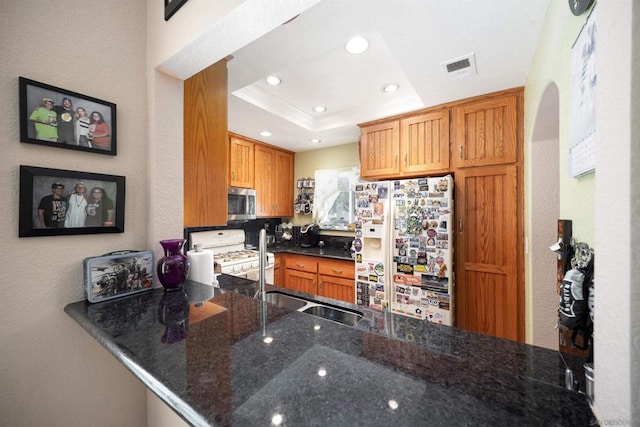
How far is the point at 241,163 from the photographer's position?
3.20 meters

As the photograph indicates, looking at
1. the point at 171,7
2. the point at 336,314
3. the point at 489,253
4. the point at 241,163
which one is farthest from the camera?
the point at 241,163

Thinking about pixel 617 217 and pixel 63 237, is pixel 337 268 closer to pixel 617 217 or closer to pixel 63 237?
pixel 63 237

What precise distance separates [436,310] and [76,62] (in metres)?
2.68

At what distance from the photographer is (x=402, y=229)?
2.27 m

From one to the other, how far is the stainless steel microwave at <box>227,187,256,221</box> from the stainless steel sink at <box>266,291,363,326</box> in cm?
156

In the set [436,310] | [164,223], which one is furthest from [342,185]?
[164,223]

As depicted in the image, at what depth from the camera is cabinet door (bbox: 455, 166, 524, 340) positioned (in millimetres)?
2016

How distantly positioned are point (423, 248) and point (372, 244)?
1.63ft

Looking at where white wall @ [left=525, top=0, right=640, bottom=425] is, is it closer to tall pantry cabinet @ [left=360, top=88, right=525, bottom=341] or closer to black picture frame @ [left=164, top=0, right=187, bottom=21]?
black picture frame @ [left=164, top=0, right=187, bottom=21]

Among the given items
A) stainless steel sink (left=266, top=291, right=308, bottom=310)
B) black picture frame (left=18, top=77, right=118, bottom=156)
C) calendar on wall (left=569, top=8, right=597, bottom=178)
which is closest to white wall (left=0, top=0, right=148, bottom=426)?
black picture frame (left=18, top=77, right=118, bottom=156)

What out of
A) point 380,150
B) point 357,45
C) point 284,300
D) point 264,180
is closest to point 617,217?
point 284,300

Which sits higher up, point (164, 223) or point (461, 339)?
point (164, 223)

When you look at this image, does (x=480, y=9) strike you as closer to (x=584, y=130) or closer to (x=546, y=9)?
(x=546, y=9)

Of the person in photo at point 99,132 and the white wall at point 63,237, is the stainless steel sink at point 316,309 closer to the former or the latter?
the white wall at point 63,237
